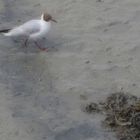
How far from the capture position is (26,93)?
6750mm

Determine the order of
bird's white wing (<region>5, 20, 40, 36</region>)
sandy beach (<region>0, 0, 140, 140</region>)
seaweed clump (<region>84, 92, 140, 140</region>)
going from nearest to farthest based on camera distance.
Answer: seaweed clump (<region>84, 92, 140, 140</region>) → sandy beach (<region>0, 0, 140, 140</region>) → bird's white wing (<region>5, 20, 40, 36</region>)

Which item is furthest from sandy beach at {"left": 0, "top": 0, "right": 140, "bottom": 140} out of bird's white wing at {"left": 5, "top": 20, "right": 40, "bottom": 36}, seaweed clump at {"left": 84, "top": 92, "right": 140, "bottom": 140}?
bird's white wing at {"left": 5, "top": 20, "right": 40, "bottom": 36}

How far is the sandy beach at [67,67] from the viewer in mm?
6070

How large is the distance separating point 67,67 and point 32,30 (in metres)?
0.97

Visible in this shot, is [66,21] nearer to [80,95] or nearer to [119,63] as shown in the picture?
[119,63]

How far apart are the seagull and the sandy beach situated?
17 cm

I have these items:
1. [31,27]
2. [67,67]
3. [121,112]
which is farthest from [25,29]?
[121,112]

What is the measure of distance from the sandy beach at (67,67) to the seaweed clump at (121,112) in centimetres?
11

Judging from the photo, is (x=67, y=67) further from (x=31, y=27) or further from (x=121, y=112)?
(x=121, y=112)

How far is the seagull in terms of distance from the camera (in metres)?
7.95

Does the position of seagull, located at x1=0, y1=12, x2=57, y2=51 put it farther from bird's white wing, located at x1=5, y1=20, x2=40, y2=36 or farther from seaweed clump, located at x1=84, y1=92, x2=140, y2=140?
seaweed clump, located at x1=84, y1=92, x2=140, y2=140

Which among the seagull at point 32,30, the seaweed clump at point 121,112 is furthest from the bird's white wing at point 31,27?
the seaweed clump at point 121,112

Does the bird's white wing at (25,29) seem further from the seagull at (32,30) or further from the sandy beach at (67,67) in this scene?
the sandy beach at (67,67)

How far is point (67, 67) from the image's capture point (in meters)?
7.41
